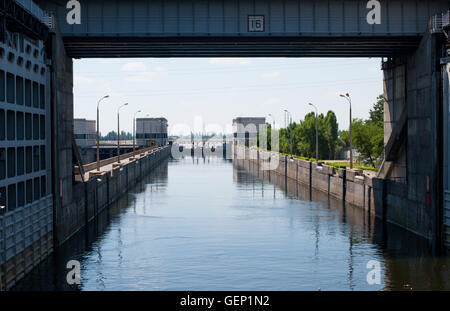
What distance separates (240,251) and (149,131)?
148455 millimetres

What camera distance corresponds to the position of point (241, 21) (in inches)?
1657

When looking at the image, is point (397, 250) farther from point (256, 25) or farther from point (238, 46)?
point (238, 46)

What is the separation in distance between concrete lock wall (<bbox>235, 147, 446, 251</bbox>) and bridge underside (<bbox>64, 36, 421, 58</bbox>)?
10.7m

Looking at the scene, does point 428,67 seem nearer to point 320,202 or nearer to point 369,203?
point 369,203

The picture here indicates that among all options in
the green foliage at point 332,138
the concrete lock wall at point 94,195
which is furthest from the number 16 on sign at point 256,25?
the green foliage at point 332,138

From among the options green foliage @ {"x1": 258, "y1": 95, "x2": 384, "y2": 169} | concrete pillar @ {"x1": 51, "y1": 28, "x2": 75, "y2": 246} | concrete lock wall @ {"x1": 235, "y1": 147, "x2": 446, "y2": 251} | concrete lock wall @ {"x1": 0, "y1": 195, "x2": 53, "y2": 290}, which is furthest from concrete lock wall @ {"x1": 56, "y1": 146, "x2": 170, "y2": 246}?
green foliage @ {"x1": 258, "y1": 95, "x2": 384, "y2": 169}

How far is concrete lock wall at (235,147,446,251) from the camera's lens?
43.8m

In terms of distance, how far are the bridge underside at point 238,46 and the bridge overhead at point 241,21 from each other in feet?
0.44

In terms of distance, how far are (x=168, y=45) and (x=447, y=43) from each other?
19065 mm

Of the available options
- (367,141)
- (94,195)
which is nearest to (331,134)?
(367,141)

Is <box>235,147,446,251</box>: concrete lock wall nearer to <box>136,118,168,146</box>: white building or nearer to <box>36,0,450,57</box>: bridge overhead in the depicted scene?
<box>36,0,450,57</box>: bridge overhead

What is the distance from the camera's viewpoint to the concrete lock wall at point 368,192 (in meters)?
43.8

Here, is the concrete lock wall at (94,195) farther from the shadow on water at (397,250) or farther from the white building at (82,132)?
the white building at (82,132)
